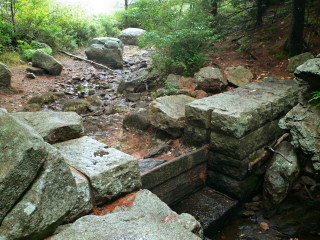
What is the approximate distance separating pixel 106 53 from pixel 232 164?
10.1 metres

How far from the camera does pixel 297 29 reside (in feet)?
21.6

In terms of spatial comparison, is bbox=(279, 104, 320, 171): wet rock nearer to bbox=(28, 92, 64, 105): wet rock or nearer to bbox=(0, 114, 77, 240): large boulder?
bbox=(0, 114, 77, 240): large boulder

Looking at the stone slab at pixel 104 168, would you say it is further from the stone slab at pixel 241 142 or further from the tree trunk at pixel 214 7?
the tree trunk at pixel 214 7

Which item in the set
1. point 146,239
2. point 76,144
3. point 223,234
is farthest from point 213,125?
point 146,239

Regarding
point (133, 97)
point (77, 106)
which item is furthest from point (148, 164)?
point (133, 97)

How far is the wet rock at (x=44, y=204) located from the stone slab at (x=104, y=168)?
632 mm

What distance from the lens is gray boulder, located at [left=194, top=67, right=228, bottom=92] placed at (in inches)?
250

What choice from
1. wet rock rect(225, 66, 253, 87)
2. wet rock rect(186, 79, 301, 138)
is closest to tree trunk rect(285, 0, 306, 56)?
wet rock rect(225, 66, 253, 87)

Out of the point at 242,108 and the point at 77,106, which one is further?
the point at 77,106

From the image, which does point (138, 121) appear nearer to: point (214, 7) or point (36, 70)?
point (214, 7)

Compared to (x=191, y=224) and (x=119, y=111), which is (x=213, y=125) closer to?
(x=191, y=224)

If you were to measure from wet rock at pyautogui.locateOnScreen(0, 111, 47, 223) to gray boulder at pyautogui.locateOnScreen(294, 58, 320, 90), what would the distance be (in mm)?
3710

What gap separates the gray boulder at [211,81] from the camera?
20.8 ft

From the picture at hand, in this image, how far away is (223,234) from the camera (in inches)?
165
